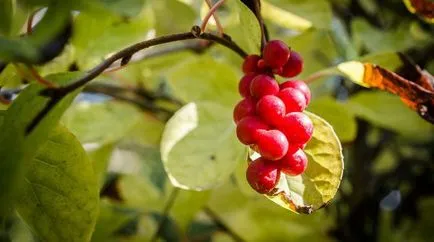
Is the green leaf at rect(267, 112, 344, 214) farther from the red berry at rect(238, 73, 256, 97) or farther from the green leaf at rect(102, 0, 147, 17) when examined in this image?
the green leaf at rect(102, 0, 147, 17)

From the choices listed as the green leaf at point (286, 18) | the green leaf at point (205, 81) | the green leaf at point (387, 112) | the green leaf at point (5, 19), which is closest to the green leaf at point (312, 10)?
the green leaf at point (286, 18)

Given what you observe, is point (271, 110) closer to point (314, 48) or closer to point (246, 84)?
point (246, 84)

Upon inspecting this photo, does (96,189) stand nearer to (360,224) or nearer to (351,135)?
(351,135)

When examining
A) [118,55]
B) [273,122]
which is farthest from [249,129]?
[118,55]

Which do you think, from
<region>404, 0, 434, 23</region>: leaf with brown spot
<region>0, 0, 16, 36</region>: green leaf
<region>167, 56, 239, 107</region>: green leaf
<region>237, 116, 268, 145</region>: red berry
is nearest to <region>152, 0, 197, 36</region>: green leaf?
<region>167, 56, 239, 107</region>: green leaf

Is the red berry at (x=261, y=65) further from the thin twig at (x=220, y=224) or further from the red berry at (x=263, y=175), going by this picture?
the thin twig at (x=220, y=224)

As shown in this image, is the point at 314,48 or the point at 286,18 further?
the point at 314,48

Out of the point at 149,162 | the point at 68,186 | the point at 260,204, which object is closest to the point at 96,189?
the point at 68,186
